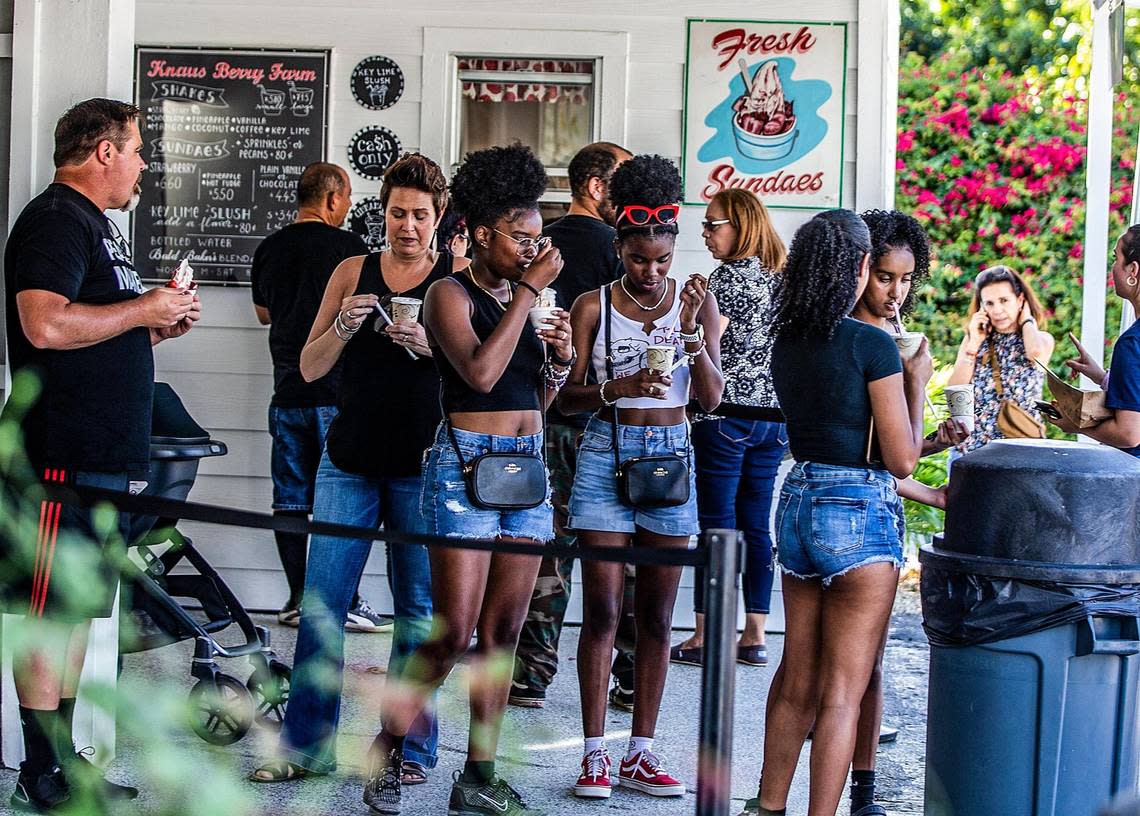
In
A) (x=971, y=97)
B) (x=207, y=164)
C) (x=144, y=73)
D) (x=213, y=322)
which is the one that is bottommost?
(x=213, y=322)

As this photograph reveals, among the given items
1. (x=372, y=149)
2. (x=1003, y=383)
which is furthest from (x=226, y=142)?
(x=1003, y=383)

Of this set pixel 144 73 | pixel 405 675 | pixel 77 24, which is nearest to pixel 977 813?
pixel 405 675

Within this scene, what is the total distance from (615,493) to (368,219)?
2.86 metres

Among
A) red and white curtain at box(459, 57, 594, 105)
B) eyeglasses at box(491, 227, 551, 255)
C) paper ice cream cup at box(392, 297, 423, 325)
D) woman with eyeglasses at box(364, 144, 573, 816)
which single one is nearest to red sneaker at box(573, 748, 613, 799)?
woman with eyeglasses at box(364, 144, 573, 816)

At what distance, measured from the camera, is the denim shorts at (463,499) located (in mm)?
3500

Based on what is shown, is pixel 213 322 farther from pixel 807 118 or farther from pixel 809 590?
pixel 809 590

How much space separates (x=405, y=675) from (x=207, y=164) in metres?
3.40

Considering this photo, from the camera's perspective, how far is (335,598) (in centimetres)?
389

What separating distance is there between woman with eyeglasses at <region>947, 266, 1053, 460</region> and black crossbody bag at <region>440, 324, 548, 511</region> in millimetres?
3342

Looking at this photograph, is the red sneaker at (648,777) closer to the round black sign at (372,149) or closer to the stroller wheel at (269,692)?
the stroller wheel at (269,692)

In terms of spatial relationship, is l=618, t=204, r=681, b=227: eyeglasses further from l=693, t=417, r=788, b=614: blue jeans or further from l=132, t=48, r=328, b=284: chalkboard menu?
l=132, t=48, r=328, b=284: chalkboard menu

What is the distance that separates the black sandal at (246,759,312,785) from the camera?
12.7 feet

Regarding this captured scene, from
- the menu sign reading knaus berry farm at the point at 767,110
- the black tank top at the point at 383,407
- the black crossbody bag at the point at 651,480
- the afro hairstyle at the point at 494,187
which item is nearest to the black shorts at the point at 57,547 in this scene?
the black tank top at the point at 383,407

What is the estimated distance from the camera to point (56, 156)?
364 cm
